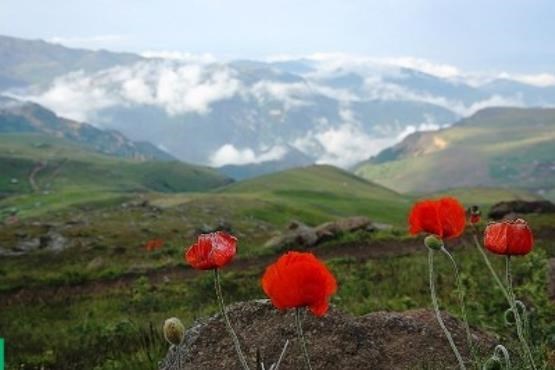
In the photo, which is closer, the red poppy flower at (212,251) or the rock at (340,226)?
the red poppy flower at (212,251)

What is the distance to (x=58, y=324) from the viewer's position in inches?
715

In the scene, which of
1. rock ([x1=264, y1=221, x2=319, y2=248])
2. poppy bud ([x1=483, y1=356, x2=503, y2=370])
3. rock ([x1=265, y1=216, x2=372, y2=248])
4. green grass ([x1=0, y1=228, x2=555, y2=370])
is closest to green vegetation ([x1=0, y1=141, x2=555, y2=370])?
green grass ([x1=0, y1=228, x2=555, y2=370])

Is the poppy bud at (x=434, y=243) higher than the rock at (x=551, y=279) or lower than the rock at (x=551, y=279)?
higher

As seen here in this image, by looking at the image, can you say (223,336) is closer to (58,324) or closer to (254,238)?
(58,324)

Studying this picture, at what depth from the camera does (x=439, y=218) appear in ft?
15.3

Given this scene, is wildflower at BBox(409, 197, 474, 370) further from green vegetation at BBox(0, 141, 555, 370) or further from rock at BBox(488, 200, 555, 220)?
rock at BBox(488, 200, 555, 220)

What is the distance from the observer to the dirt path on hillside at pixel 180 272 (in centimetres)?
2597

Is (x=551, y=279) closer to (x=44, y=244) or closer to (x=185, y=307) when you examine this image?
(x=185, y=307)

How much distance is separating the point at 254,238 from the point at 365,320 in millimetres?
43875

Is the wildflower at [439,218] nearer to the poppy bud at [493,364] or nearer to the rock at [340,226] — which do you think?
the poppy bud at [493,364]

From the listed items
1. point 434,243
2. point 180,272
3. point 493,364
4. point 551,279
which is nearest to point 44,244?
point 180,272

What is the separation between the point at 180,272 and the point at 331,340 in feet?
76.9

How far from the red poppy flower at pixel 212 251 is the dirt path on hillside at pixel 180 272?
20903 millimetres

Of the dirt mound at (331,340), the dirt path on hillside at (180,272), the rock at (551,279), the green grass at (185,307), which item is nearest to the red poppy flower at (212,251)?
the dirt mound at (331,340)
